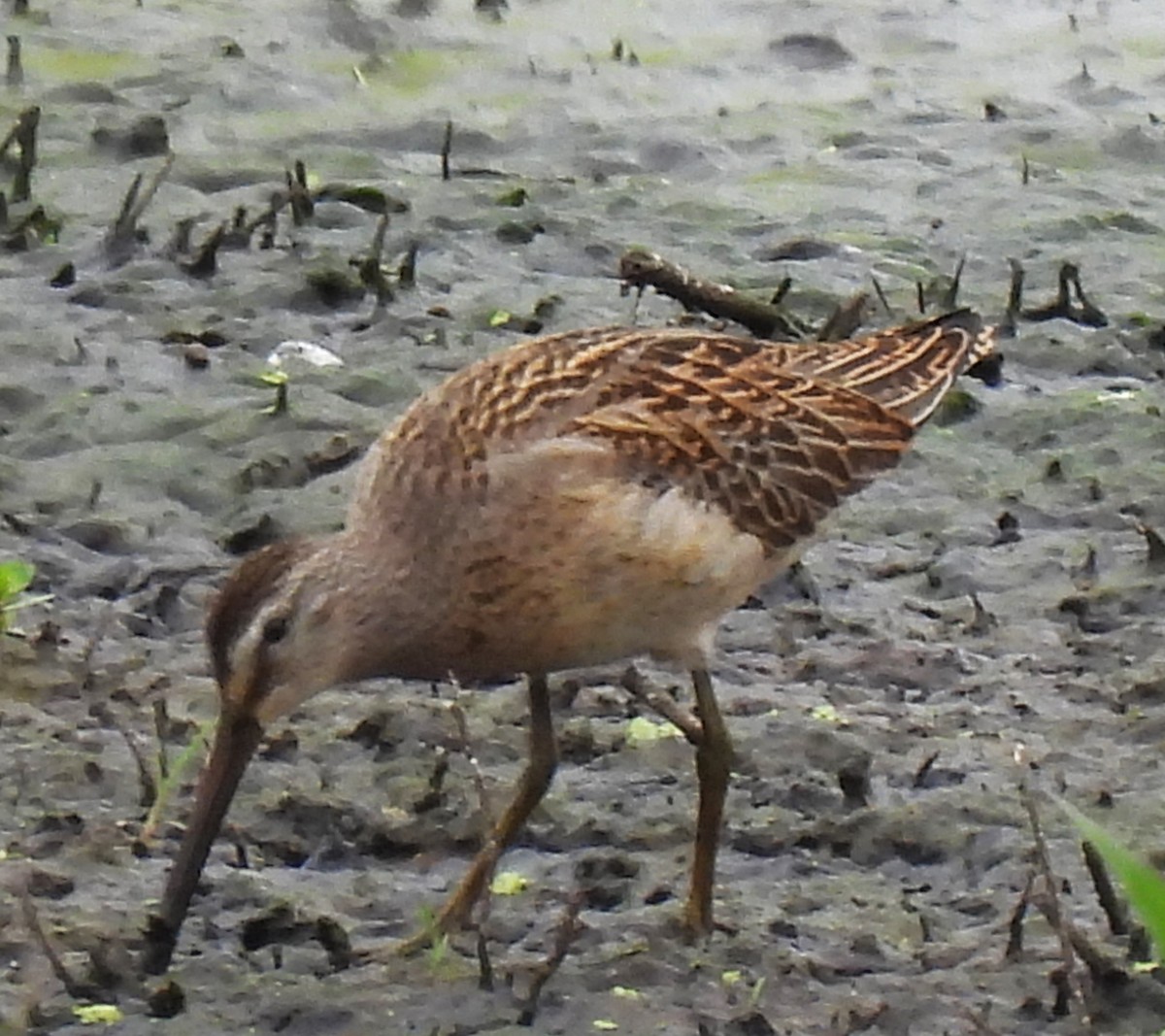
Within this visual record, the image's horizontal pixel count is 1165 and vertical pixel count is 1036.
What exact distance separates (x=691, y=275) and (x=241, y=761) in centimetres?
327

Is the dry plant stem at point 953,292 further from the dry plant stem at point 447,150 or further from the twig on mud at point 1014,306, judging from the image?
the dry plant stem at point 447,150

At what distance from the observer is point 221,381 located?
774 centimetres

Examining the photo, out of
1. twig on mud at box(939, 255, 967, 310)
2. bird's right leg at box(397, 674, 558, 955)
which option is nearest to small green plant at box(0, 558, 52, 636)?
bird's right leg at box(397, 674, 558, 955)

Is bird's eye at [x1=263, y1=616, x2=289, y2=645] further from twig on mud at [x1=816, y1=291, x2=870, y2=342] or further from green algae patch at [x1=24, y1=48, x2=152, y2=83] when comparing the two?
green algae patch at [x1=24, y1=48, x2=152, y2=83]

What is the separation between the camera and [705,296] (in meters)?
7.96

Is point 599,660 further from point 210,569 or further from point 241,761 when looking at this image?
point 210,569

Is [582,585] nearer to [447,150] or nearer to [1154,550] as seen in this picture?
[1154,550]

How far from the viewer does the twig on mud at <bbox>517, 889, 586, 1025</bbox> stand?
15.3 feet

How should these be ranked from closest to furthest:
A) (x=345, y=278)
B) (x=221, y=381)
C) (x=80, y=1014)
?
(x=80, y=1014) → (x=221, y=381) → (x=345, y=278)

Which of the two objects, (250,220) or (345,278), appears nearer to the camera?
(345,278)

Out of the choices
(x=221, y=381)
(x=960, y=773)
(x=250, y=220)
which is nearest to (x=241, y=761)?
(x=960, y=773)

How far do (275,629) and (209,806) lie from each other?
335 millimetres

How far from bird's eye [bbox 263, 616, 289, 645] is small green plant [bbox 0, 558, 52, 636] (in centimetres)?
136

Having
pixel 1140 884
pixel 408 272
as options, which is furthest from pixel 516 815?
pixel 408 272
